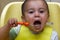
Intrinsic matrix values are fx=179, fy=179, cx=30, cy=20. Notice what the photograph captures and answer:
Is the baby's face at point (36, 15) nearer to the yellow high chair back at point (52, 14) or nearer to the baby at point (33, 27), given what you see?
the baby at point (33, 27)

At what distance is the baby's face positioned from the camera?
816 mm

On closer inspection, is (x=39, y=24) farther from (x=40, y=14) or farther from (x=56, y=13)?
(x=56, y=13)

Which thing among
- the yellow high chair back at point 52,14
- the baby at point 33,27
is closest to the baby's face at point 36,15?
the baby at point 33,27

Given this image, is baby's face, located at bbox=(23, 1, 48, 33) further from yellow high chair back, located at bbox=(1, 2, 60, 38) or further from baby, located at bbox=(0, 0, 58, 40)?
yellow high chair back, located at bbox=(1, 2, 60, 38)

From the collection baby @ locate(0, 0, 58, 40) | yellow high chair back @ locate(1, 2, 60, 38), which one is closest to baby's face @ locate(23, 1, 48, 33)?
baby @ locate(0, 0, 58, 40)

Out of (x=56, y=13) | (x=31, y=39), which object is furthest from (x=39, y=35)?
(x=56, y=13)

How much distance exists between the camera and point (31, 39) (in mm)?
893

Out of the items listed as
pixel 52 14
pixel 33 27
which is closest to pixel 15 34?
pixel 33 27

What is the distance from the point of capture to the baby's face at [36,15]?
82 centimetres

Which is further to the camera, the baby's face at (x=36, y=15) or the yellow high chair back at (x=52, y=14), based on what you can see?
the yellow high chair back at (x=52, y=14)

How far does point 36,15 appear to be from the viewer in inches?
32.5

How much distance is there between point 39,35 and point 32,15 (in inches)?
4.6

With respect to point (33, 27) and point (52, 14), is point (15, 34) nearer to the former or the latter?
point (33, 27)

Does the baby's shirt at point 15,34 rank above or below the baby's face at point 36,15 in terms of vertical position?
below
